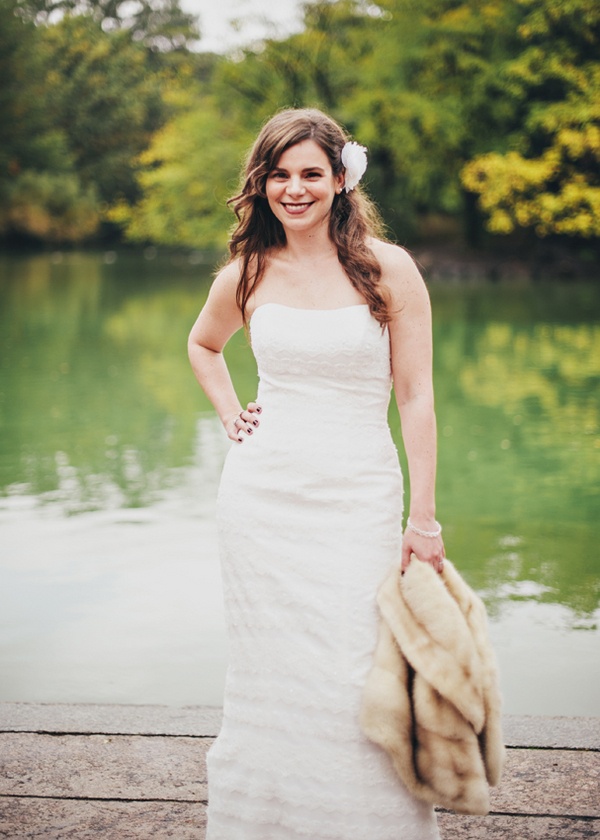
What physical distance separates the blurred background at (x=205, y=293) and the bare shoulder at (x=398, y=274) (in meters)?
0.63

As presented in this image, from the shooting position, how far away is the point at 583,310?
18.6m

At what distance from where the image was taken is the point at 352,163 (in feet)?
7.91

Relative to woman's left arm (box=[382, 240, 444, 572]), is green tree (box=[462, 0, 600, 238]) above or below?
above

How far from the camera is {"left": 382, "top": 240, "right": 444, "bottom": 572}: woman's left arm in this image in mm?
2312

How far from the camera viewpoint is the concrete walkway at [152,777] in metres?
2.54

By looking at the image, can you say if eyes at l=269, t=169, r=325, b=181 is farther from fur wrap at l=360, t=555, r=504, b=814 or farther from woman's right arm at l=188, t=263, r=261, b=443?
fur wrap at l=360, t=555, r=504, b=814

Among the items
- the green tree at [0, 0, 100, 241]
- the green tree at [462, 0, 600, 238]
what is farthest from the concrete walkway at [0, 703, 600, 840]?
the green tree at [0, 0, 100, 241]

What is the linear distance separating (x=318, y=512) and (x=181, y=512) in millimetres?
4041

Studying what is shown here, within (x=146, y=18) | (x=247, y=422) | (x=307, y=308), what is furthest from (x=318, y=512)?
(x=146, y=18)

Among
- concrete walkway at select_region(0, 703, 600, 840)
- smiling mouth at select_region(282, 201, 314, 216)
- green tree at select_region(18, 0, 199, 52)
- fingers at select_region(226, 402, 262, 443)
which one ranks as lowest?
concrete walkway at select_region(0, 703, 600, 840)

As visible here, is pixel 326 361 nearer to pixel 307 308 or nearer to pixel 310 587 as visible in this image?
pixel 307 308

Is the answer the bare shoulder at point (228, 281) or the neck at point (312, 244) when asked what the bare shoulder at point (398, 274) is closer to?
the neck at point (312, 244)

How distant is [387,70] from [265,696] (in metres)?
26.5

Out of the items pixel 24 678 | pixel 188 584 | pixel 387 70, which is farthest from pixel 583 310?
pixel 24 678
